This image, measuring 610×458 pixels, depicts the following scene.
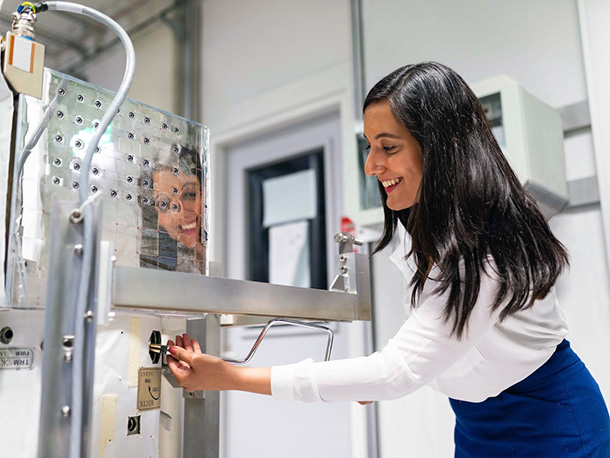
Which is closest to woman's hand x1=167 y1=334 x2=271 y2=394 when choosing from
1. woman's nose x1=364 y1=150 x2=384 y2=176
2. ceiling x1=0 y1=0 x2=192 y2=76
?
woman's nose x1=364 y1=150 x2=384 y2=176

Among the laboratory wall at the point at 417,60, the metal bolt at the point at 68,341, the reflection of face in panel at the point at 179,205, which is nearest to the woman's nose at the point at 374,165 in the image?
the reflection of face in panel at the point at 179,205

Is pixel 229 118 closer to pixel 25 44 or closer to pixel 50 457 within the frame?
pixel 25 44

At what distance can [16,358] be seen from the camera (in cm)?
82

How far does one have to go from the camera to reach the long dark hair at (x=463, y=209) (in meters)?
0.81

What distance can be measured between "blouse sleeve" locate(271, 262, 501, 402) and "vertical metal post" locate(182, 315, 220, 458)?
22cm

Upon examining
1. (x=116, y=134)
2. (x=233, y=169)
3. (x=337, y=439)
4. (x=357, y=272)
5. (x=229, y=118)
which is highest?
(x=229, y=118)

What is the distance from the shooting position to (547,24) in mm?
1646

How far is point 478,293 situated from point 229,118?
193 centimetres

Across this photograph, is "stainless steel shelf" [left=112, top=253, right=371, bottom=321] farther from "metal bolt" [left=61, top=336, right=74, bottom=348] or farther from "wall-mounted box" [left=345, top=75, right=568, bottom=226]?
"wall-mounted box" [left=345, top=75, right=568, bottom=226]

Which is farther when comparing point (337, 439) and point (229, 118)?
point (229, 118)

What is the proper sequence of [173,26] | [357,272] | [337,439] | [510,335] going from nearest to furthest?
[510,335]
[357,272]
[337,439]
[173,26]

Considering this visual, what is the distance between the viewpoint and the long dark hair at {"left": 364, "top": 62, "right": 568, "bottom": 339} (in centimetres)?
81

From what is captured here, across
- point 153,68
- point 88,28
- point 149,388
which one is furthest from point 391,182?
point 88,28

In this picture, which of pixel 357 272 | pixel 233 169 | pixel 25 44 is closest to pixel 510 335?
pixel 357 272
